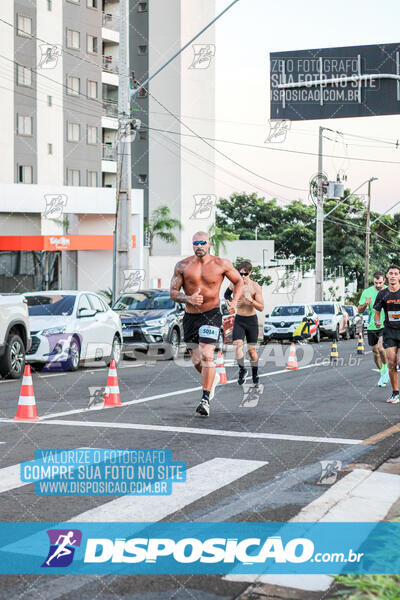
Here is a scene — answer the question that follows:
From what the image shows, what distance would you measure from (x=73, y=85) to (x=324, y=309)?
2372 centimetres

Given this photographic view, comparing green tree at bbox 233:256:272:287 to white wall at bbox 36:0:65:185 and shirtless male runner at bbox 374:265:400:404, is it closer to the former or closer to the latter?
white wall at bbox 36:0:65:185

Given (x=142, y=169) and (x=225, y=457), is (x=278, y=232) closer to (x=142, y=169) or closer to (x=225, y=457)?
(x=142, y=169)

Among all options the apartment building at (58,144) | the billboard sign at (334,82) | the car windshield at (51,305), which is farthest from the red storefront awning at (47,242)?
the car windshield at (51,305)

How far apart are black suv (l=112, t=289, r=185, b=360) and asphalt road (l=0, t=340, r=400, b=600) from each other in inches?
212

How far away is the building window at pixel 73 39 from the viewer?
173 ft

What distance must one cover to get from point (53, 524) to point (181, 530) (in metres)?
0.78

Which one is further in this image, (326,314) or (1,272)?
(1,272)

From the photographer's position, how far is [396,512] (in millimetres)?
5629

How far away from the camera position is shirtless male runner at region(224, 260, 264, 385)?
14164mm

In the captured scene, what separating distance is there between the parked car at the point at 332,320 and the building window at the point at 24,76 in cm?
2162

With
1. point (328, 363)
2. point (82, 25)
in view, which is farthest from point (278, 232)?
point (328, 363)

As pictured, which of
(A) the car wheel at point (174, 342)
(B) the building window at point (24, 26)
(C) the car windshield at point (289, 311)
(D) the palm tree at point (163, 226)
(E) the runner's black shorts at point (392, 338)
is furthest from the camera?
(B) the building window at point (24, 26)

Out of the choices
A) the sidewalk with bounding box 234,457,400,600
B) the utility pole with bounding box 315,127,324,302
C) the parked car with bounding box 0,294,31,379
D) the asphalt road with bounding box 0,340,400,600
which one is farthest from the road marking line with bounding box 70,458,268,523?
the utility pole with bounding box 315,127,324,302

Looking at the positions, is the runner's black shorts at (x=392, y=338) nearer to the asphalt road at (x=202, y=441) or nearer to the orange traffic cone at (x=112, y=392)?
the asphalt road at (x=202, y=441)
